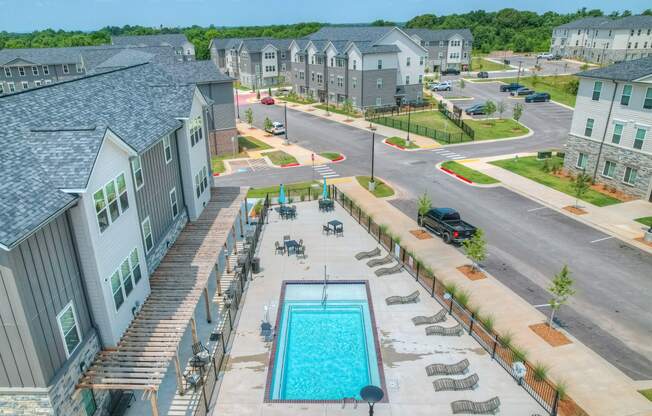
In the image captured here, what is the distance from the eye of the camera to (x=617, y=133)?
37250 mm

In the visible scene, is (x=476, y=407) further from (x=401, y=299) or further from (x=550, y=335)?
(x=401, y=299)

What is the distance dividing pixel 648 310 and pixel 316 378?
1716cm

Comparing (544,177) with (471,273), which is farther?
(544,177)

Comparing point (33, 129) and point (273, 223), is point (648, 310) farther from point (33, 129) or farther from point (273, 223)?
point (33, 129)

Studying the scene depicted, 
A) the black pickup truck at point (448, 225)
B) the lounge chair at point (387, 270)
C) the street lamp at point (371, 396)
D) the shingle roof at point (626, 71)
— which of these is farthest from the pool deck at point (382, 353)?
the shingle roof at point (626, 71)

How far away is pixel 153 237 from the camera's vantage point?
21.5 m

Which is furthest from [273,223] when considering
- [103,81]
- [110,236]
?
[110,236]

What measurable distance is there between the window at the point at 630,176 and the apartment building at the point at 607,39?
89916mm

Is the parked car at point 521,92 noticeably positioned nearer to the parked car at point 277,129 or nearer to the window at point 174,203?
the parked car at point 277,129

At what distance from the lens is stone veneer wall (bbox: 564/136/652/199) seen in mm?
35625

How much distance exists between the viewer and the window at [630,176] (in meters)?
36.5

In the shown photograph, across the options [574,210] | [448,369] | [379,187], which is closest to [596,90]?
[574,210]

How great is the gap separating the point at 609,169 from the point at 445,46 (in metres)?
81.6

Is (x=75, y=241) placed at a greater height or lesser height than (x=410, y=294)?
greater
